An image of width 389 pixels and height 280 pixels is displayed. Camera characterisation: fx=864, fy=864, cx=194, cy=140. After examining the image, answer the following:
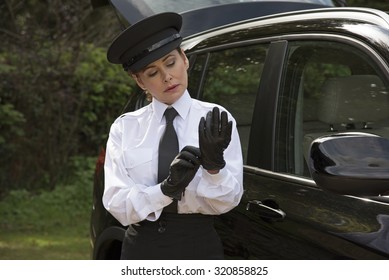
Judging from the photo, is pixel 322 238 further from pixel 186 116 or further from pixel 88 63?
pixel 88 63

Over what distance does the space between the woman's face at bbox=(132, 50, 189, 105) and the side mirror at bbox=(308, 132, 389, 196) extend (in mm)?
618

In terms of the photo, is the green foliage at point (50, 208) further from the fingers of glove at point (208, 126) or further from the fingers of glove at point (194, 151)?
the fingers of glove at point (208, 126)

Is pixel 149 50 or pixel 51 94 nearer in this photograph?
pixel 149 50

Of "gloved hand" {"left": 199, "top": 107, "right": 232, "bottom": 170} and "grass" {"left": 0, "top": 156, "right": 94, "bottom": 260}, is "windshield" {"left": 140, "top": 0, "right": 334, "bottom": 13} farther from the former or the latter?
"grass" {"left": 0, "top": 156, "right": 94, "bottom": 260}

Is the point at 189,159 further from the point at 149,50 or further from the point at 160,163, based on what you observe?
the point at 149,50

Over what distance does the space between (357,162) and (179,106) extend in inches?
28.7

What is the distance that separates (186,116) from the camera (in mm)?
2914

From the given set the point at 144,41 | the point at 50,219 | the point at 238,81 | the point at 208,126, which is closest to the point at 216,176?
the point at 208,126

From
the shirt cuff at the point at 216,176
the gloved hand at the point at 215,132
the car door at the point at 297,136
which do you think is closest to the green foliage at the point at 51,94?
the car door at the point at 297,136

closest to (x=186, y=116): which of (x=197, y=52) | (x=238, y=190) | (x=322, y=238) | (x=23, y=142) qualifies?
(x=238, y=190)

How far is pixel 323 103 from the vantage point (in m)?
3.29

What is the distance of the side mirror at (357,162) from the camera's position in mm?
2400

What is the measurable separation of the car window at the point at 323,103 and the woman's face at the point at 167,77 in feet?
1.80

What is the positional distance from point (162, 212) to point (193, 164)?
0.35 m
